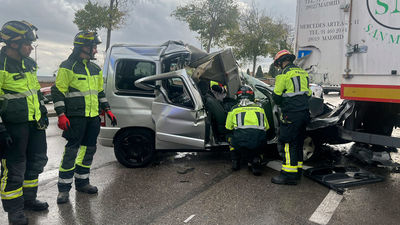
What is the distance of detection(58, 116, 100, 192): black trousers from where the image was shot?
3.65m

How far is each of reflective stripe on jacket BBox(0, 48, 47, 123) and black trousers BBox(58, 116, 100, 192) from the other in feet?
1.53

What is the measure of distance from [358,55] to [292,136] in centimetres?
134

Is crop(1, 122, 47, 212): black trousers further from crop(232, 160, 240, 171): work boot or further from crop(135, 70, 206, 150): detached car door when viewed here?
crop(232, 160, 240, 171): work boot

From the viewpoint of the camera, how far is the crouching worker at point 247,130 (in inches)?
179

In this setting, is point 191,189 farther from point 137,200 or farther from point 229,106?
point 229,106

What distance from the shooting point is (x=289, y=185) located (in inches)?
167

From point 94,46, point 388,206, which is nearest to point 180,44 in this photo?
point 94,46

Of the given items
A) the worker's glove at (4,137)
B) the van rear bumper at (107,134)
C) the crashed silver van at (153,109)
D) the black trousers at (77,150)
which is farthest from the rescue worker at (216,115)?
the worker's glove at (4,137)

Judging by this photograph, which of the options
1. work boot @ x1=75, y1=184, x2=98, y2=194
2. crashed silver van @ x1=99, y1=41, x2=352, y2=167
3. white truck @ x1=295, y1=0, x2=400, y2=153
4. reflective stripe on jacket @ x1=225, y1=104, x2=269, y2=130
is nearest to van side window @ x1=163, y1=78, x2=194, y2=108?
crashed silver van @ x1=99, y1=41, x2=352, y2=167

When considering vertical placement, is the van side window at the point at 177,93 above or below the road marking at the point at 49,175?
above

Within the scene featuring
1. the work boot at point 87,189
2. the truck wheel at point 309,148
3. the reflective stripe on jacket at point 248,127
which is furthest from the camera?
the truck wheel at point 309,148

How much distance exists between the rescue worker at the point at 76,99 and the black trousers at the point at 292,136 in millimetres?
2543

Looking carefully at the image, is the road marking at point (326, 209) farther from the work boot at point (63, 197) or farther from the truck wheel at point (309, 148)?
the work boot at point (63, 197)

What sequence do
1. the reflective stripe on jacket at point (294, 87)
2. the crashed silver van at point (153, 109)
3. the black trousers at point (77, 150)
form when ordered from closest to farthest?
the black trousers at point (77, 150) → the reflective stripe on jacket at point (294, 87) → the crashed silver van at point (153, 109)
